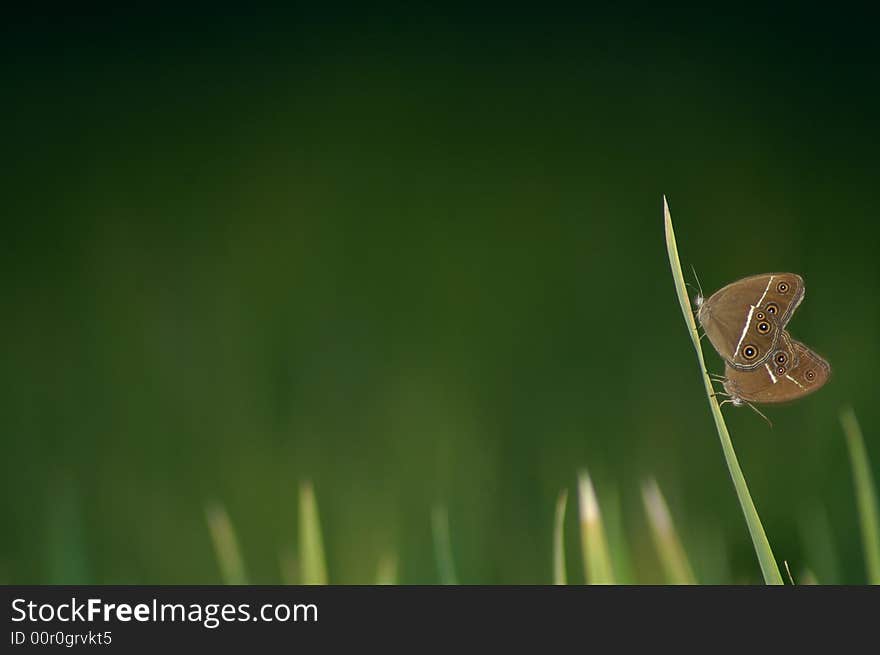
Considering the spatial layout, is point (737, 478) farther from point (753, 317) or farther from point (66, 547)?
point (66, 547)

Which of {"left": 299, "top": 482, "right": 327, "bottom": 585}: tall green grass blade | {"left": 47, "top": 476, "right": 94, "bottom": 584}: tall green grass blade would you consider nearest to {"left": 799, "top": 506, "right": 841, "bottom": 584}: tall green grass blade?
{"left": 299, "top": 482, "right": 327, "bottom": 585}: tall green grass blade

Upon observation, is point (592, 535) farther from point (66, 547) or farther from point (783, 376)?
point (66, 547)

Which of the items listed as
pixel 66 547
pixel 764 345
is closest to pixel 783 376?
pixel 764 345

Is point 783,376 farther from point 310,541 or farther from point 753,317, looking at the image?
point 310,541

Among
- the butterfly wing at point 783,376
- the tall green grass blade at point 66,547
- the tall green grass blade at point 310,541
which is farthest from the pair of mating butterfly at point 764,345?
the tall green grass blade at point 66,547

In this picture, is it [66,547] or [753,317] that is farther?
[66,547]

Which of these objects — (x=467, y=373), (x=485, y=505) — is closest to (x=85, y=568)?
(x=485, y=505)

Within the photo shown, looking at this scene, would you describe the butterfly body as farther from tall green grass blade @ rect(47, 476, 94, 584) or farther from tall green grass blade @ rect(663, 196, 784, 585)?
tall green grass blade @ rect(47, 476, 94, 584)

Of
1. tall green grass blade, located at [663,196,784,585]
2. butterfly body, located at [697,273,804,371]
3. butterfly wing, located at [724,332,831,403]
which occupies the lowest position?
tall green grass blade, located at [663,196,784,585]

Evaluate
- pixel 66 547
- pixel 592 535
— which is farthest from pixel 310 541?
pixel 66 547

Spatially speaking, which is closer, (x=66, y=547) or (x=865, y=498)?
(x=865, y=498)
